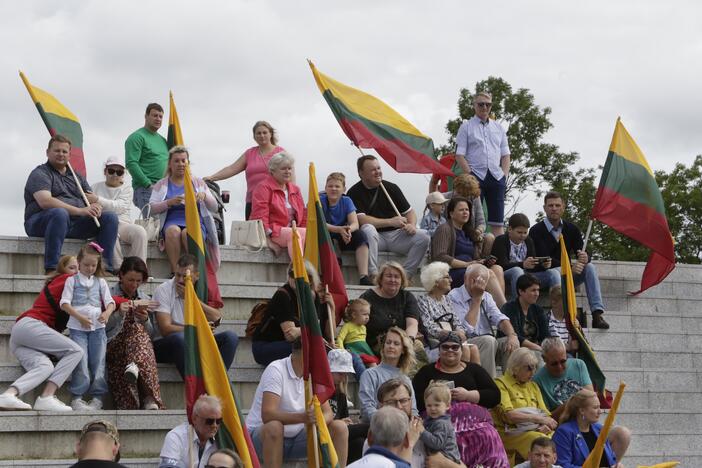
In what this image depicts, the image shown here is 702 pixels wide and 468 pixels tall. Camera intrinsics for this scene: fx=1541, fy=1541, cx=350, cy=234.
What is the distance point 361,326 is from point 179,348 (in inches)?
58.7

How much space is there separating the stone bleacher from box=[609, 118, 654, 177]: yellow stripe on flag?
1.44 m

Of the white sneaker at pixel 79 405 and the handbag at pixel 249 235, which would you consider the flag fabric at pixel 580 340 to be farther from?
Answer: the white sneaker at pixel 79 405

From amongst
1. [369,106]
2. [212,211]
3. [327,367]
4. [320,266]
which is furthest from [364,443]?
[369,106]

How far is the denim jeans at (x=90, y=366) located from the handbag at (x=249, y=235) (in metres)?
3.27

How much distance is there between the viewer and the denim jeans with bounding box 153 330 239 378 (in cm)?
1180

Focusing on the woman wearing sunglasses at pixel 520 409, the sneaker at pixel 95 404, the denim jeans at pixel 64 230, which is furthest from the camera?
the denim jeans at pixel 64 230

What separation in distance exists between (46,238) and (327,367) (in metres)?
3.65

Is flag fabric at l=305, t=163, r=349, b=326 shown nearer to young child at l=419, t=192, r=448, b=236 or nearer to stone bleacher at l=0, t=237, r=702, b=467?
stone bleacher at l=0, t=237, r=702, b=467

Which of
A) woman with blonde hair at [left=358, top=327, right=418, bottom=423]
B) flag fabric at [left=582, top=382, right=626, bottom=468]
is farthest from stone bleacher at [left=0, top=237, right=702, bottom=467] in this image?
flag fabric at [left=582, top=382, right=626, bottom=468]

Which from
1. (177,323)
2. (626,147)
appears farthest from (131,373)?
(626,147)

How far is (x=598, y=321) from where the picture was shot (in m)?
15.0

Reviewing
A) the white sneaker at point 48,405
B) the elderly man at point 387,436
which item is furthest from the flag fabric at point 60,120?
the elderly man at point 387,436

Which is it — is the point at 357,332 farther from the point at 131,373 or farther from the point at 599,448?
the point at 599,448

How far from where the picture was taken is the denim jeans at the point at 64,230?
42.9 feet
